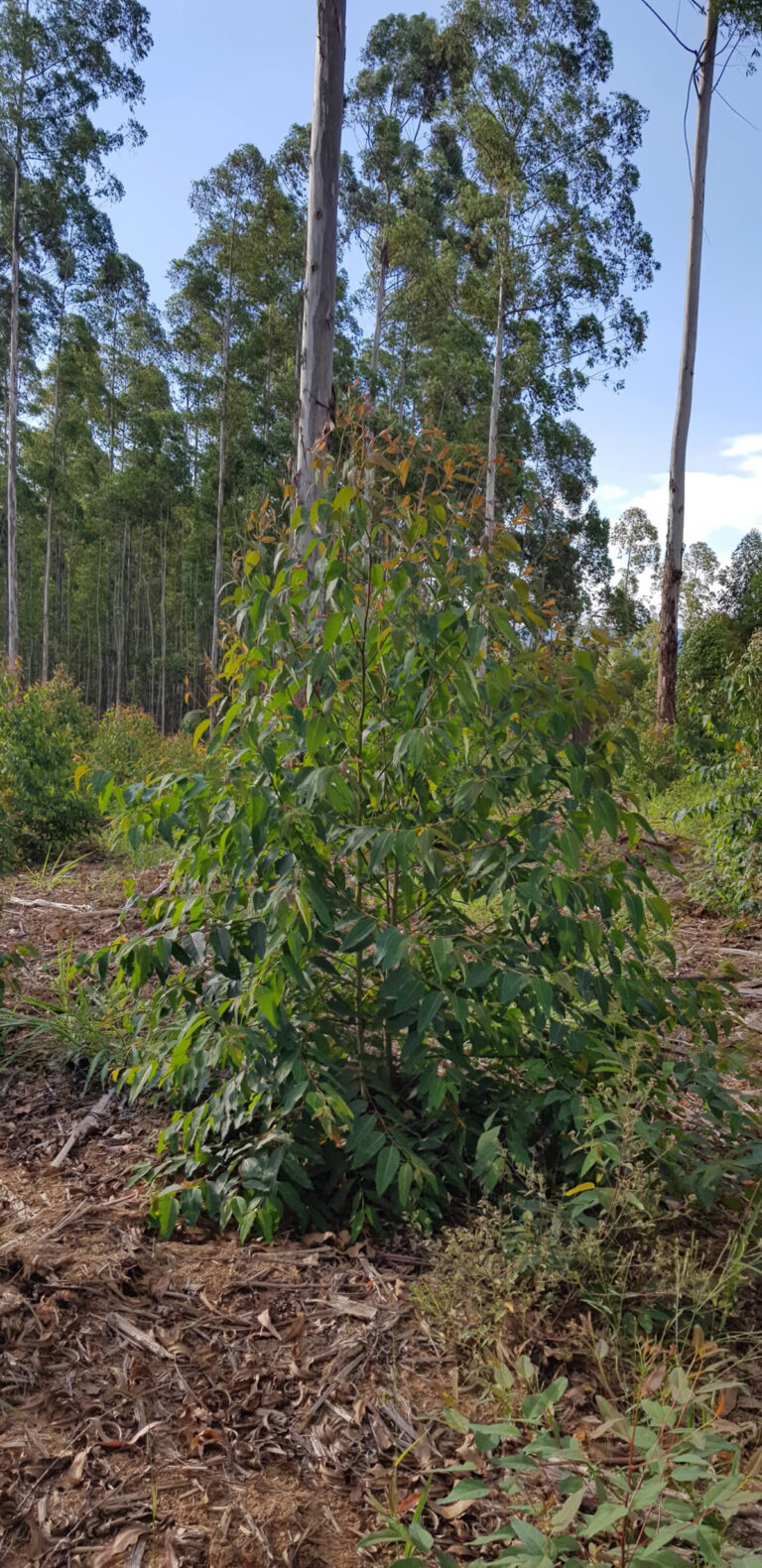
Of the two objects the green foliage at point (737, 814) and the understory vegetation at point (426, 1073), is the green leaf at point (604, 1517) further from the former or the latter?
the green foliage at point (737, 814)

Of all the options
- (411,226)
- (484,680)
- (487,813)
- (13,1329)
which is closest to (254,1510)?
(13,1329)

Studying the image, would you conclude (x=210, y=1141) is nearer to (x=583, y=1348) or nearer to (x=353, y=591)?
(x=583, y=1348)

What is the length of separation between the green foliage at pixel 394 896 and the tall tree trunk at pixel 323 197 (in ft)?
9.22

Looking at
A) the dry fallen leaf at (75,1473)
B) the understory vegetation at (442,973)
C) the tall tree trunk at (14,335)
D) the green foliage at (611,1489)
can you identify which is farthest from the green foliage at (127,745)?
the green foliage at (611,1489)

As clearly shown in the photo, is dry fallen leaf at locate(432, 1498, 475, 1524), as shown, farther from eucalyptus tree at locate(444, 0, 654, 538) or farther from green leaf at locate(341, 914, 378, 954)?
eucalyptus tree at locate(444, 0, 654, 538)

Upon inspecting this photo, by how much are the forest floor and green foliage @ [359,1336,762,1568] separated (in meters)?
0.14

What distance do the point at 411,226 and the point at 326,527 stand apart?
2228 cm

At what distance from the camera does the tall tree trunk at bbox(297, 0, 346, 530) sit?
4.50 meters

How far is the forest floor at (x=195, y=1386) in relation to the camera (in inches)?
52.6

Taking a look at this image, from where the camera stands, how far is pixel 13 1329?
5.67 ft

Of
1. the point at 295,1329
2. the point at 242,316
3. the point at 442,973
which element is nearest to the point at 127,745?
the point at 295,1329

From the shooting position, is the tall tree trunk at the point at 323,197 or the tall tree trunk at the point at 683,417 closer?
the tall tree trunk at the point at 323,197

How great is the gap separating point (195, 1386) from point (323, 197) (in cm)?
511

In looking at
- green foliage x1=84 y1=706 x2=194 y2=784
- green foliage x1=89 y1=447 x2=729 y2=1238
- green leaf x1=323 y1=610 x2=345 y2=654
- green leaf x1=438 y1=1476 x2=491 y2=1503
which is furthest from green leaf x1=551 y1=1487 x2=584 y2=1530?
green foliage x1=84 y1=706 x2=194 y2=784
